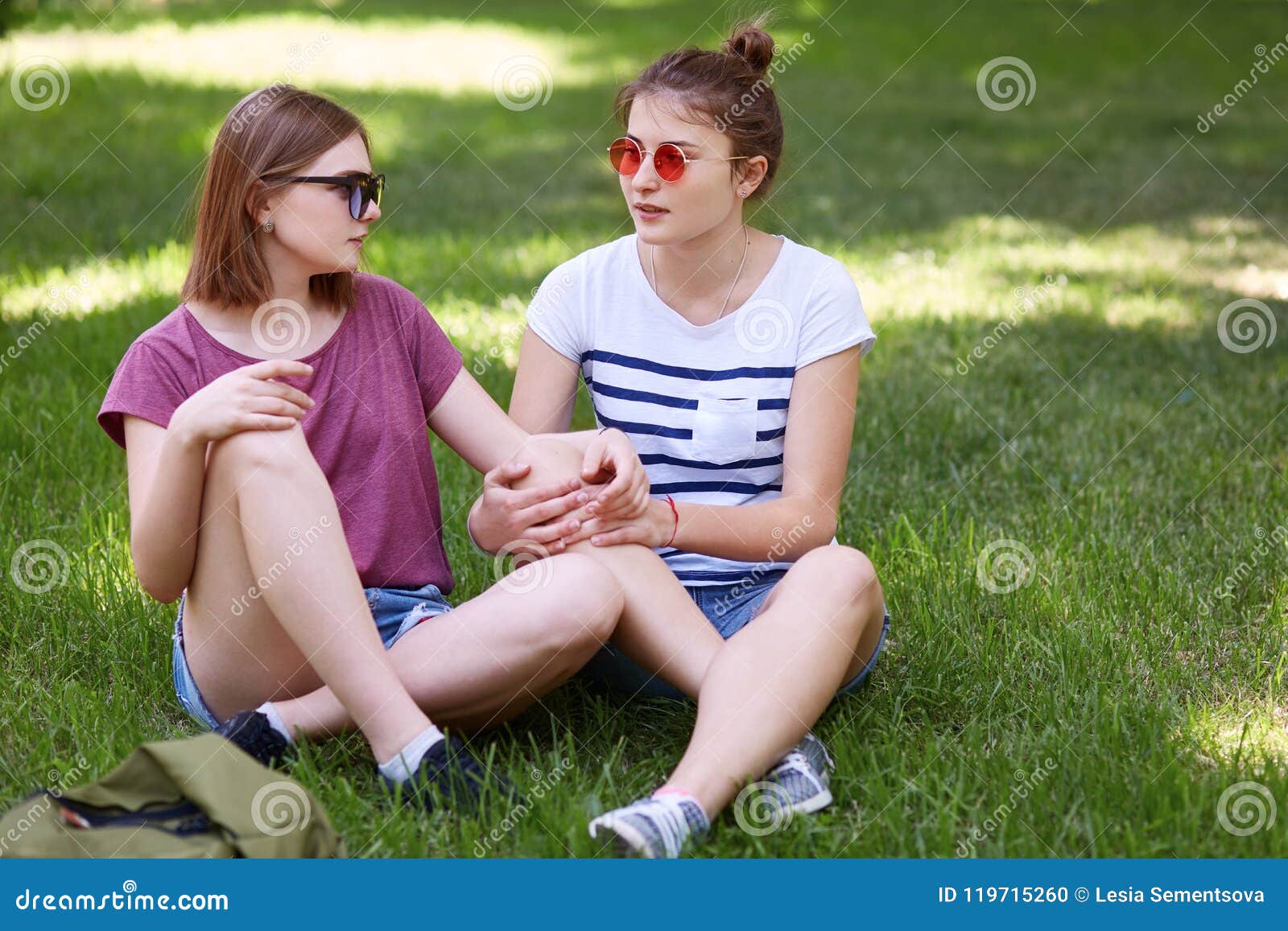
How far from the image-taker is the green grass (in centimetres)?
235

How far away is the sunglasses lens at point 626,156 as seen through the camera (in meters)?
2.62

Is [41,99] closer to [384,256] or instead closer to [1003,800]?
[384,256]

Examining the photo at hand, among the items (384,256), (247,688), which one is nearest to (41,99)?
(384,256)

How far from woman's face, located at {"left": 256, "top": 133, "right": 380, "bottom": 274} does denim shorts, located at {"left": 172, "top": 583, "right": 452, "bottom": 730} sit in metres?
0.61

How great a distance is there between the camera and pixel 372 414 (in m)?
2.56

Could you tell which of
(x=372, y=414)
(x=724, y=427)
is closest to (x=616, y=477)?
(x=724, y=427)

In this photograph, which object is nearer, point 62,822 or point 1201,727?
point 62,822

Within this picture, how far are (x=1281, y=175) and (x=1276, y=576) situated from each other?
6492mm

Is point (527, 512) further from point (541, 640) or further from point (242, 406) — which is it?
point (242, 406)

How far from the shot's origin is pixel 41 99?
348 inches

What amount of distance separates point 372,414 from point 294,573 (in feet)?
1.48

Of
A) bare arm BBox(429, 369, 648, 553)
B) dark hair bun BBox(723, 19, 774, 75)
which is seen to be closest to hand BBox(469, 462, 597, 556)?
bare arm BBox(429, 369, 648, 553)

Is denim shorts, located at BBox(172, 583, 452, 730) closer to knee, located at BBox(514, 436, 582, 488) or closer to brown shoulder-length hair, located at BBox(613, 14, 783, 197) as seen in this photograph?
knee, located at BBox(514, 436, 582, 488)

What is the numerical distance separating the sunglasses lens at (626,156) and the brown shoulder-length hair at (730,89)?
0.11m
